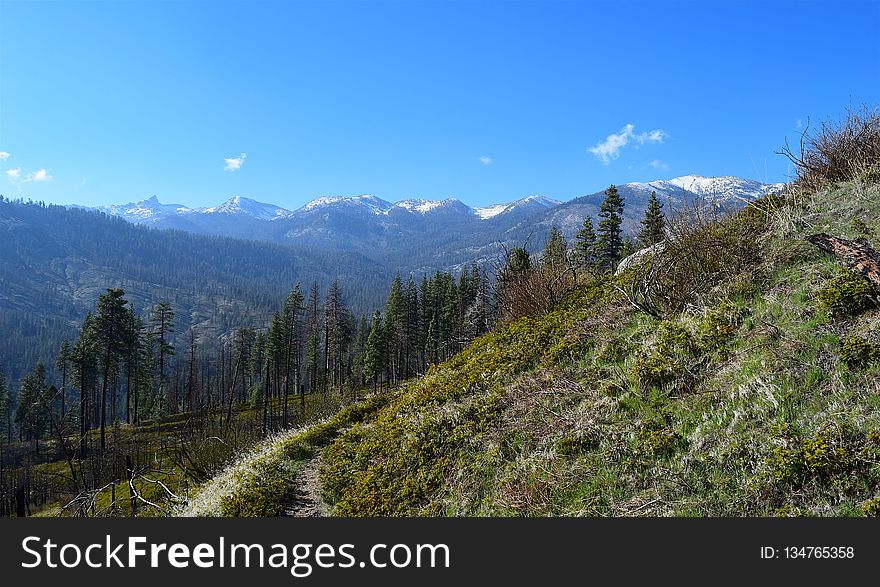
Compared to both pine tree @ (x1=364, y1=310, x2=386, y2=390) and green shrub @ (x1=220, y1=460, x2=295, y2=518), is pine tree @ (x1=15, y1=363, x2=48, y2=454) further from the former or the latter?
green shrub @ (x1=220, y1=460, x2=295, y2=518)

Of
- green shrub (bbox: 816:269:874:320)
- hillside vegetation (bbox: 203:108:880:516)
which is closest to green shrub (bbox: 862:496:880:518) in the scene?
hillside vegetation (bbox: 203:108:880:516)

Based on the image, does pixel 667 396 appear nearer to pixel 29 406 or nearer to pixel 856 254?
pixel 856 254

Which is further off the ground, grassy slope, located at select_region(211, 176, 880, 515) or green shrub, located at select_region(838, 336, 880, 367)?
green shrub, located at select_region(838, 336, 880, 367)

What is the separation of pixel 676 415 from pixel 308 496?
21.7 feet

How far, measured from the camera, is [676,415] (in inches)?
191

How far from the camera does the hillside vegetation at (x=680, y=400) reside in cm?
381

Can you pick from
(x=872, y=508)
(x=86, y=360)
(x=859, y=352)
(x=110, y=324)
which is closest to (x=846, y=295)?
(x=859, y=352)

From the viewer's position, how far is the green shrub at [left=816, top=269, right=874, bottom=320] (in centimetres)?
482

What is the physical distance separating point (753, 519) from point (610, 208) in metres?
39.6

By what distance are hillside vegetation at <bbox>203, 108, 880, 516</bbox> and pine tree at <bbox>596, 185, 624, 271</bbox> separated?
31.8 m

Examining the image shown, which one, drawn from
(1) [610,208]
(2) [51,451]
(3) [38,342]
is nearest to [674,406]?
(1) [610,208]

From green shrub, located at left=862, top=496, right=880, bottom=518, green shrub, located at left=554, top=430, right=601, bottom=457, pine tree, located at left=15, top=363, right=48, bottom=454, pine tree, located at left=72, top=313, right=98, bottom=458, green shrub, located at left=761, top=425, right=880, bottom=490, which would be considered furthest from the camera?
pine tree, located at left=15, top=363, right=48, bottom=454

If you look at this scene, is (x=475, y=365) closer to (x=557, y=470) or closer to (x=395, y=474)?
(x=395, y=474)

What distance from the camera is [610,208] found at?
1558 inches
